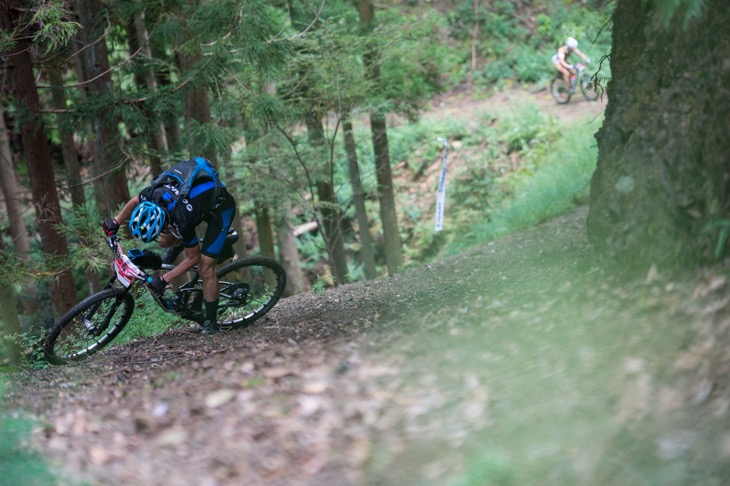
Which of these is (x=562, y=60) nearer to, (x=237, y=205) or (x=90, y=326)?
(x=237, y=205)

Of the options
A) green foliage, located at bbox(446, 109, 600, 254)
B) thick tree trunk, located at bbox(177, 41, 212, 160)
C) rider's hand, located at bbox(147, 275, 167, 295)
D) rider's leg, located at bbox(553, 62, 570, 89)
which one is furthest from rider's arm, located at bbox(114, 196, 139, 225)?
rider's leg, located at bbox(553, 62, 570, 89)

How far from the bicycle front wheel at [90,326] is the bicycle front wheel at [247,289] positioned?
3.33 feet

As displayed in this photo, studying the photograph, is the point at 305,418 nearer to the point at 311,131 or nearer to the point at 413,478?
the point at 413,478

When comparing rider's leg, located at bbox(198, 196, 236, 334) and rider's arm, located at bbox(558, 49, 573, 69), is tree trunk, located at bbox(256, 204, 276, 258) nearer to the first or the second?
rider's leg, located at bbox(198, 196, 236, 334)

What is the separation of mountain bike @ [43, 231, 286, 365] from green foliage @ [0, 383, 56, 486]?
2333 millimetres

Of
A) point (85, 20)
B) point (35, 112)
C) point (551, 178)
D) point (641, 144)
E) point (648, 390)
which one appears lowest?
point (551, 178)

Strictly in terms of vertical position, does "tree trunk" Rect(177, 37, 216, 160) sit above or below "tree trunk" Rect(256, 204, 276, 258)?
above

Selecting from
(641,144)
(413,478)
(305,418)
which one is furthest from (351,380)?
(641,144)

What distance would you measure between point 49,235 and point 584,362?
8711mm

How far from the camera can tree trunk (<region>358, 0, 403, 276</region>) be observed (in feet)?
48.4

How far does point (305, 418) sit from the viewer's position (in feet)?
13.4

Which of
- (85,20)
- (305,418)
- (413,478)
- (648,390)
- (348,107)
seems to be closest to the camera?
(413,478)

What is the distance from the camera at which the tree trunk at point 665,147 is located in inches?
195

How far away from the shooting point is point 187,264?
690cm
